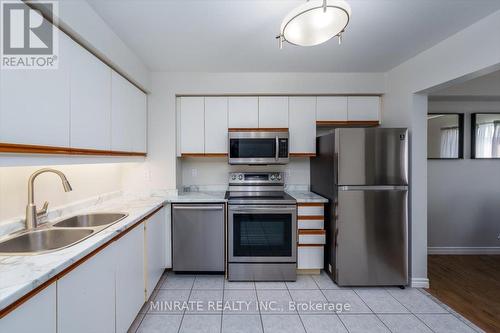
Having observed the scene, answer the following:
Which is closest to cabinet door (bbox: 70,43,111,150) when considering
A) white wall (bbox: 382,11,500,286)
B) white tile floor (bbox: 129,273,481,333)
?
white tile floor (bbox: 129,273,481,333)

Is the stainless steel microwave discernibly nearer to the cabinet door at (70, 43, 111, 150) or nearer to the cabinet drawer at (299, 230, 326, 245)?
the cabinet drawer at (299, 230, 326, 245)

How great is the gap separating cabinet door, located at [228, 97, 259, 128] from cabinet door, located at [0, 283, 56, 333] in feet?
7.36

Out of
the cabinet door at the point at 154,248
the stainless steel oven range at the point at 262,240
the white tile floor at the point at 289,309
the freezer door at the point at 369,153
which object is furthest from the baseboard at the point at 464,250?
the cabinet door at the point at 154,248

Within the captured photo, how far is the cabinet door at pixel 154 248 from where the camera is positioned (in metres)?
2.03

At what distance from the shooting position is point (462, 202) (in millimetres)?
3215

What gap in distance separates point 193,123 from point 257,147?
33.5 inches

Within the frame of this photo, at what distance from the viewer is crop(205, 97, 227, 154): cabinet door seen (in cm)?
283

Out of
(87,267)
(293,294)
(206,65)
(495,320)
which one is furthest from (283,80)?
(495,320)

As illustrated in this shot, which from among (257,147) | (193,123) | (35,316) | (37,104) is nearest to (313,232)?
(257,147)

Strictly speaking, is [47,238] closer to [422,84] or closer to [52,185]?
[52,185]

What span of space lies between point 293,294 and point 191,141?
2023 millimetres

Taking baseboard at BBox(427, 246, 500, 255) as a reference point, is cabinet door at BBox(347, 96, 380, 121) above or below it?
above

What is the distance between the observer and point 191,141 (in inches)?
111

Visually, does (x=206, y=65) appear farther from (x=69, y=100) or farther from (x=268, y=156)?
(x=69, y=100)
